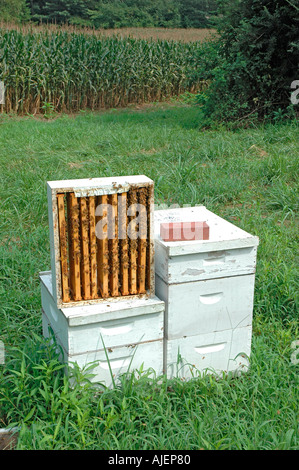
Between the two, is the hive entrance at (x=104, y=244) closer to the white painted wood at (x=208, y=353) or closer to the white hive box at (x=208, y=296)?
the white hive box at (x=208, y=296)

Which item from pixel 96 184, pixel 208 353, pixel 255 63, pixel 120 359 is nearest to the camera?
pixel 96 184

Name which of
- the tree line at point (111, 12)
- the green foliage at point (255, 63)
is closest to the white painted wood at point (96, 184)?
the green foliage at point (255, 63)

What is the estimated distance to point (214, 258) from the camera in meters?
2.91

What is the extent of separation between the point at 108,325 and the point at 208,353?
65cm

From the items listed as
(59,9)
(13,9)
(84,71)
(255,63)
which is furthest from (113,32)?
(59,9)

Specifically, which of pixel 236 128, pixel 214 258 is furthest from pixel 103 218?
pixel 236 128

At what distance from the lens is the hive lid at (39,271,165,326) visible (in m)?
2.69

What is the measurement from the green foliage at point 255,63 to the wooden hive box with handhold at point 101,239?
6612 mm

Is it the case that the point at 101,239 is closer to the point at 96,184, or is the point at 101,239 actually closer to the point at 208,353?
the point at 96,184

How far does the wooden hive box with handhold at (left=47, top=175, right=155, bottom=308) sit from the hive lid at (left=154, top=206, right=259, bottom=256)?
0.16 metres

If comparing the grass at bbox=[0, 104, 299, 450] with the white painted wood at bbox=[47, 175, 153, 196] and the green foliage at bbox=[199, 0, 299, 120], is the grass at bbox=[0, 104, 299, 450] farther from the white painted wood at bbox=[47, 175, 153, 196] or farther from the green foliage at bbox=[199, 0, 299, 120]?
the green foliage at bbox=[199, 0, 299, 120]

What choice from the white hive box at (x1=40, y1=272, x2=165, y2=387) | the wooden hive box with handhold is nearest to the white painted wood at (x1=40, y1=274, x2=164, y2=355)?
the white hive box at (x1=40, y1=272, x2=165, y2=387)

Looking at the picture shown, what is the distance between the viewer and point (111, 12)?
3228 cm

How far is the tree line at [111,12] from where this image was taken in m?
31.4
